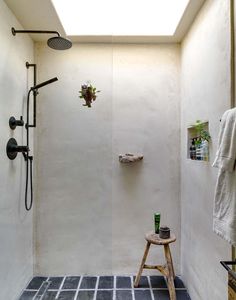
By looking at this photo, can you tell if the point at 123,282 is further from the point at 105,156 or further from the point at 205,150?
the point at 205,150

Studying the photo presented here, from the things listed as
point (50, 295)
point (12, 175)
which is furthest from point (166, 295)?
point (12, 175)

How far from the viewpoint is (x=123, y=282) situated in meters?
2.47

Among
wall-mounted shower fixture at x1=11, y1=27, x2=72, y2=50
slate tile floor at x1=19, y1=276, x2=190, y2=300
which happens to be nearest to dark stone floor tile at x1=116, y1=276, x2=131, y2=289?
slate tile floor at x1=19, y1=276, x2=190, y2=300

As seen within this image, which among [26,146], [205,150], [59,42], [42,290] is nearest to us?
[205,150]

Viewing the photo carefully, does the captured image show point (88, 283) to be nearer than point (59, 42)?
No

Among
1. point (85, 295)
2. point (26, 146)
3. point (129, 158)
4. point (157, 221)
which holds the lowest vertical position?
point (85, 295)

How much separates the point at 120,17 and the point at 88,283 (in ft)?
8.46

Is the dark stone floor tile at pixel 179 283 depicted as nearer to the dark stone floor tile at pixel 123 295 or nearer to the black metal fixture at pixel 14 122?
the dark stone floor tile at pixel 123 295

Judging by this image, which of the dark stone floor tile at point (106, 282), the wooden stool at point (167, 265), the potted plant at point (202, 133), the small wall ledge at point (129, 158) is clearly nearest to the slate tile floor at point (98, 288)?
the dark stone floor tile at point (106, 282)

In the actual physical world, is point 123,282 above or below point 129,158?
below

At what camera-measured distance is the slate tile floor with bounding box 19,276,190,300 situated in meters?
2.25

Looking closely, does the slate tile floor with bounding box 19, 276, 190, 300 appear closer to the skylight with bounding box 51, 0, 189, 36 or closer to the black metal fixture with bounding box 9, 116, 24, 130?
the black metal fixture with bounding box 9, 116, 24, 130

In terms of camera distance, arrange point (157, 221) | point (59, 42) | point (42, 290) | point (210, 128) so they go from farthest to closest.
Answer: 1. point (157, 221)
2. point (42, 290)
3. point (59, 42)
4. point (210, 128)

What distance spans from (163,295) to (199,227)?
0.77m
